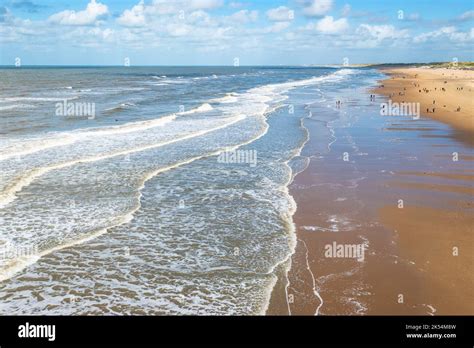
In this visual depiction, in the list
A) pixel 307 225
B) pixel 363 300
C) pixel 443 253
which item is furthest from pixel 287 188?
pixel 363 300

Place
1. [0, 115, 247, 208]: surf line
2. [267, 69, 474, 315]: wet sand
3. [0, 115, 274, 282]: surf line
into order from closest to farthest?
[267, 69, 474, 315]: wet sand, [0, 115, 274, 282]: surf line, [0, 115, 247, 208]: surf line

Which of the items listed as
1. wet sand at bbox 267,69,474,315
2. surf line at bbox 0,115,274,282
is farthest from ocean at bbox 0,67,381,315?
wet sand at bbox 267,69,474,315

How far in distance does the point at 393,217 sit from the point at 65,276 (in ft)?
27.0

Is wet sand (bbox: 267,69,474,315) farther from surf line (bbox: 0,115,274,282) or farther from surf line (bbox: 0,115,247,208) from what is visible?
surf line (bbox: 0,115,247,208)

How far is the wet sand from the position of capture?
25.0 ft

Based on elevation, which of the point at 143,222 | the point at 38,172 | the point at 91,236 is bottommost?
the point at 91,236

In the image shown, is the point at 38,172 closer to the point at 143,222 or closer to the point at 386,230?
the point at 143,222

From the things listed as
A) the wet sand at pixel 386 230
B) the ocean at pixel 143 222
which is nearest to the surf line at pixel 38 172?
the ocean at pixel 143 222

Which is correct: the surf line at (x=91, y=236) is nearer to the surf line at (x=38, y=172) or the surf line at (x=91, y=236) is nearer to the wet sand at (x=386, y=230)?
the wet sand at (x=386, y=230)

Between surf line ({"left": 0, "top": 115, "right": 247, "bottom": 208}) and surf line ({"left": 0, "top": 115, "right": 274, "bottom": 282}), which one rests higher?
surf line ({"left": 0, "top": 115, "right": 247, "bottom": 208})

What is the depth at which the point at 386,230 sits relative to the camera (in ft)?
35.4

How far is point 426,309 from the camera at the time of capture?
7285 millimetres

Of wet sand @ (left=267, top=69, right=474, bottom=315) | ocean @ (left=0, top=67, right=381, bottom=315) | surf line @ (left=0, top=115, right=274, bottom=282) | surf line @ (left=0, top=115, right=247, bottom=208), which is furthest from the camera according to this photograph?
surf line @ (left=0, top=115, right=247, bottom=208)

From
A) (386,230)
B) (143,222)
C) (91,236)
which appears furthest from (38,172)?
(386,230)
